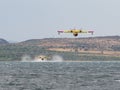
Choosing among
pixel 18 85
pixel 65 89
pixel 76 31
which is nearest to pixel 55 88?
pixel 65 89

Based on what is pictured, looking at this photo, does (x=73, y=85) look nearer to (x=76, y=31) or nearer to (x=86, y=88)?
(x=86, y=88)

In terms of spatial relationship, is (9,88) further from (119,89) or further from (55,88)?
(119,89)

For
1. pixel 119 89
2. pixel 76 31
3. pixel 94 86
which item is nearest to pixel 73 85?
pixel 94 86

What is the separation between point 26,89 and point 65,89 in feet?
20.7

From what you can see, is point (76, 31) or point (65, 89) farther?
point (76, 31)

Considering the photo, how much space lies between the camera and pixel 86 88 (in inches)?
3912

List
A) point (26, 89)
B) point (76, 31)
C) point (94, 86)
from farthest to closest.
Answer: point (76, 31), point (94, 86), point (26, 89)

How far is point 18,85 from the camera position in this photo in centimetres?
10594

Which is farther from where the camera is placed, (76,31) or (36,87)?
(76,31)

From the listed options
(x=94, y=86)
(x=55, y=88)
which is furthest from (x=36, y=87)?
(x=94, y=86)

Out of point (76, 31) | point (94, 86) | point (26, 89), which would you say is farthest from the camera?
point (76, 31)

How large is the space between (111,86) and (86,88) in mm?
6275

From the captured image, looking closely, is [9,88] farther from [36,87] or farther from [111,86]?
[111,86]

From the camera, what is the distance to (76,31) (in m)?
174
